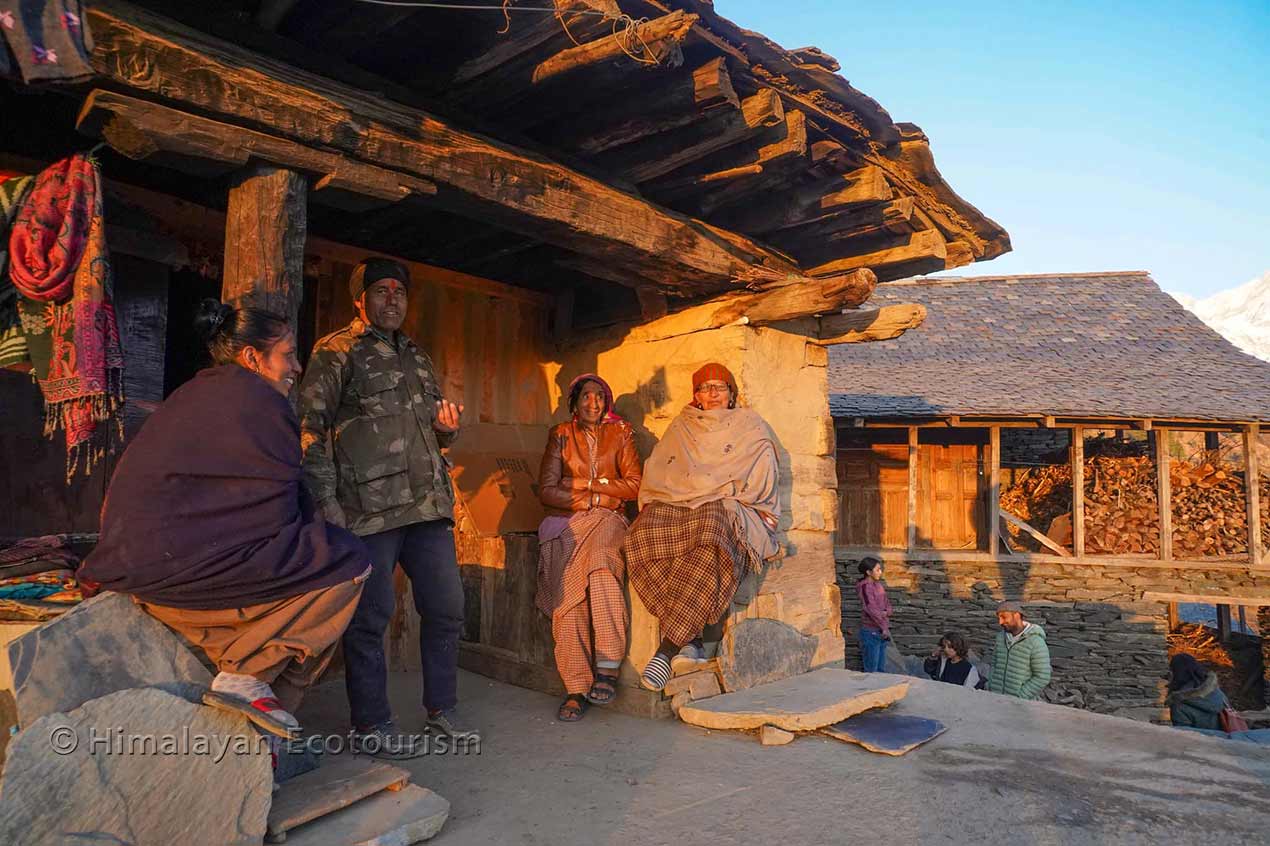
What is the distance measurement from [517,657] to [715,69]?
323 cm

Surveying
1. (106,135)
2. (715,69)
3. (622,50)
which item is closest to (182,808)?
(106,135)

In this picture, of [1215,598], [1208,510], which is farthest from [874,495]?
[1208,510]

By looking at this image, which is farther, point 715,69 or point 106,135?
point 715,69

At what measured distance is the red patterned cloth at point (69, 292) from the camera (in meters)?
2.75

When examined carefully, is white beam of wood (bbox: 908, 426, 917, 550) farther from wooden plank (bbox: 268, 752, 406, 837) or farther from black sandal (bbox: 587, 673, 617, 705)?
wooden plank (bbox: 268, 752, 406, 837)

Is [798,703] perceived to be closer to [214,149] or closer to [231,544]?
[231,544]

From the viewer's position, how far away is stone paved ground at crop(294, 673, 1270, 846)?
2.78m

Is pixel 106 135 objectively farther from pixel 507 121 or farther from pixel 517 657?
pixel 517 657

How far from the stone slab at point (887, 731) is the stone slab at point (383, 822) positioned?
1.94 meters

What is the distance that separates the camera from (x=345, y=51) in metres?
3.38

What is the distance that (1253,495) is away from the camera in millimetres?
12727

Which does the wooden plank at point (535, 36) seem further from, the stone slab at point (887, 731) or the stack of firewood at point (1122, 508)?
the stack of firewood at point (1122, 508)

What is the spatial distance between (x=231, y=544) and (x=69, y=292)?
125 cm

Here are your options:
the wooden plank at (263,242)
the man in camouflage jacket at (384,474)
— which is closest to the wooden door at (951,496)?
the man in camouflage jacket at (384,474)
